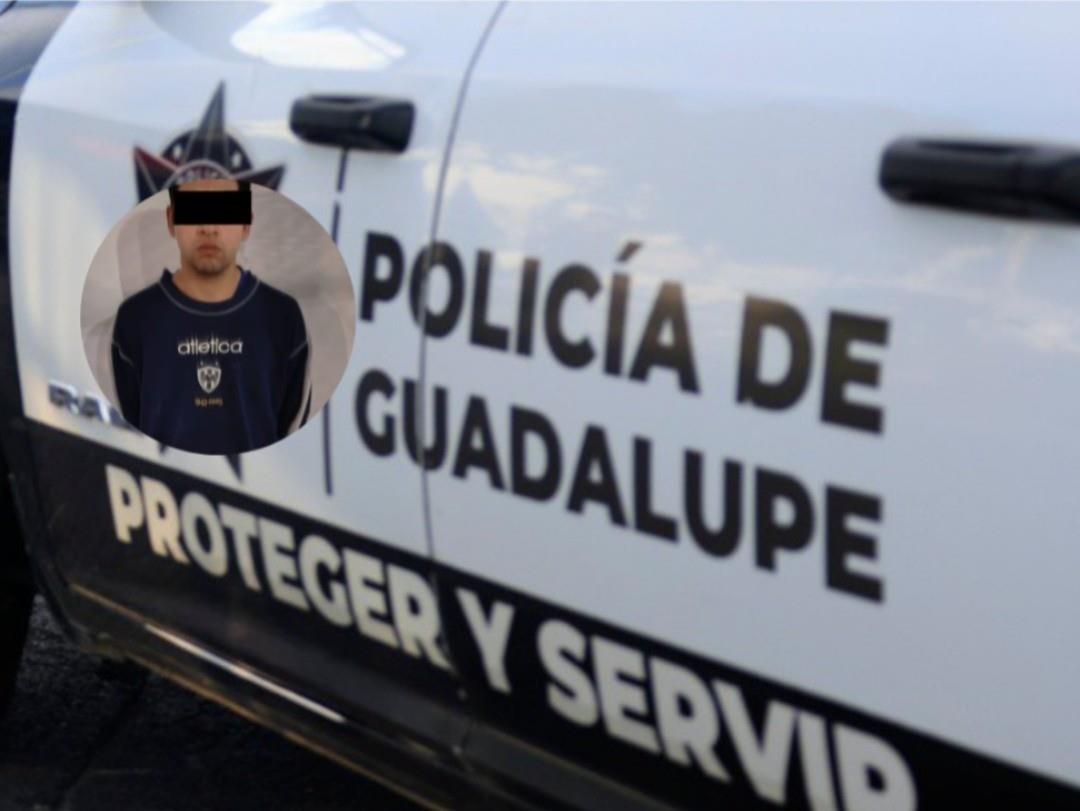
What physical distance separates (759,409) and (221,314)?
→ 958 millimetres

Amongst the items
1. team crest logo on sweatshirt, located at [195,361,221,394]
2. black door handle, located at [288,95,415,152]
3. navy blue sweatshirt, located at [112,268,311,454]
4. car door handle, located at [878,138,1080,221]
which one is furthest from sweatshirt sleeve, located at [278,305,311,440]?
car door handle, located at [878,138,1080,221]

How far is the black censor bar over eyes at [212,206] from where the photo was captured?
2420 millimetres

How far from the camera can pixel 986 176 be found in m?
1.62

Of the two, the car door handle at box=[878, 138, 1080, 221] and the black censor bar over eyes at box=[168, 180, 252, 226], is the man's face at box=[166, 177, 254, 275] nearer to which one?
the black censor bar over eyes at box=[168, 180, 252, 226]

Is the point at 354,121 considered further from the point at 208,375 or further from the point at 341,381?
the point at 208,375

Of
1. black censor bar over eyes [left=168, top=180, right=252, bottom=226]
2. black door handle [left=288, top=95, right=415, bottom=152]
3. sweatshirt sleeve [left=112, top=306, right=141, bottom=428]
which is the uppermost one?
black door handle [left=288, top=95, right=415, bottom=152]

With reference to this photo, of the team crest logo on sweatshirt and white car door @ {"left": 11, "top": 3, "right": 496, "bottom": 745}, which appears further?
the team crest logo on sweatshirt

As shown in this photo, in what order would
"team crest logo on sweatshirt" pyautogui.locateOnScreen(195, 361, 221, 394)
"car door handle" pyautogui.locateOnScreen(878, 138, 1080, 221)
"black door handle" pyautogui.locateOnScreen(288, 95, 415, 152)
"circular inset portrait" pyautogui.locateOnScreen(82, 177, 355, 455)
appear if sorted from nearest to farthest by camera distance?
"car door handle" pyautogui.locateOnScreen(878, 138, 1080, 221) → "black door handle" pyautogui.locateOnScreen(288, 95, 415, 152) → "circular inset portrait" pyautogui.locateOnScreen(82, 177, 355, 455) → "team crest logo on sweatshirt" pyautogui.locateOnScreen(195, 361, 221, 394)

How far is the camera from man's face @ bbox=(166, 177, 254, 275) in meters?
2.45

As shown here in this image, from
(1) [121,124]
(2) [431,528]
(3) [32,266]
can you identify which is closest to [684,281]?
(2) [431,528]

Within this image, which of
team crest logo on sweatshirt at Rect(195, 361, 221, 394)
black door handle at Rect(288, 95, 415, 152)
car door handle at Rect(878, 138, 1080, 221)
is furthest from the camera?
team crest logo on sweatshirt at Rect(195, 361, 221, 394)

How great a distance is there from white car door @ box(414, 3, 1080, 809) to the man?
0.83 feet

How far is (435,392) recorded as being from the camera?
2.16 metres

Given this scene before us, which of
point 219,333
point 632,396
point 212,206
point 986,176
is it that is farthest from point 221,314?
point 986,176
